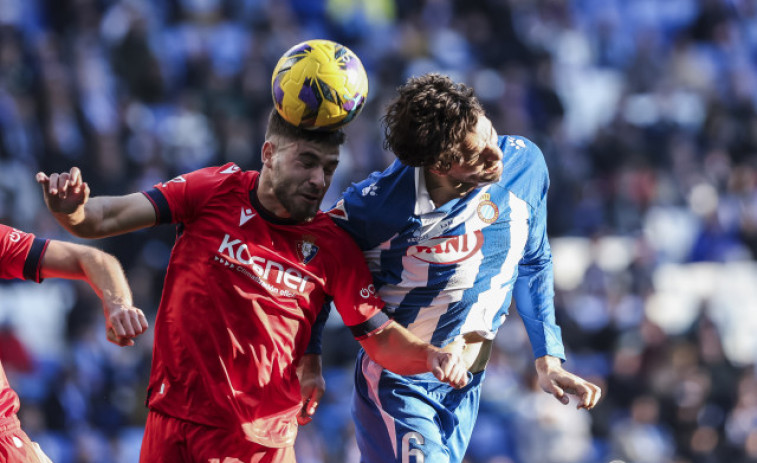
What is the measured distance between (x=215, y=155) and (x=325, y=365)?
104 inches

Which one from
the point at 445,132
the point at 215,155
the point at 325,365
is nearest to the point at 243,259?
the point at 445,132

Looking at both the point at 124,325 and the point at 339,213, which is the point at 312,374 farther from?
the point at 124,325

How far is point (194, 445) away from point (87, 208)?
110 centimetres

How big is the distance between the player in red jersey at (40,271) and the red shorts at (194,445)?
18.4 inches

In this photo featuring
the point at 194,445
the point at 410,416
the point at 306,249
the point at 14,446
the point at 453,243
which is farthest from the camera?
the point at 410,416

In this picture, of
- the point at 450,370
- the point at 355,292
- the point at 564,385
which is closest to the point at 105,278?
the point at 355,292

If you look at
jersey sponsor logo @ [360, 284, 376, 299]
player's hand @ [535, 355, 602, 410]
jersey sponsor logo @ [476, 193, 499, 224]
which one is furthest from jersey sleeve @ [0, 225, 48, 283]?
player's hand @ [535, 355, 602, 410]

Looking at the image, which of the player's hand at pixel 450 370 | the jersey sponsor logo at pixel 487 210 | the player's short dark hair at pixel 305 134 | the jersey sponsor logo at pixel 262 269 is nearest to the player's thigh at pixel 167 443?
the jersey sponsor logo at pixel 262 269

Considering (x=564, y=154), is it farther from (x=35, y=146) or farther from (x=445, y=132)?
(x=445, y=132)

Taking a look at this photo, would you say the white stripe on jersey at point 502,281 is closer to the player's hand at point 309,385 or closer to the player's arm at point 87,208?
the player's hand at point 309,385

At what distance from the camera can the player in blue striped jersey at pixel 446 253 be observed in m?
4.73

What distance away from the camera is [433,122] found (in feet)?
15.3

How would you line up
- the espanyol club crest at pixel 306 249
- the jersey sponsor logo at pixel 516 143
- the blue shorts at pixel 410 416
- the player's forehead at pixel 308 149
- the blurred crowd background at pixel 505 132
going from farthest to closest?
the blurred crowd background at pixel 505 132, the jersey sponsor logo at pixel 516 143, the blue shorts at pixel 410 416, the espanyol club crest at pixel 306 249, the player's forehead at pixel 308 149

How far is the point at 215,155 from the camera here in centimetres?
1117
